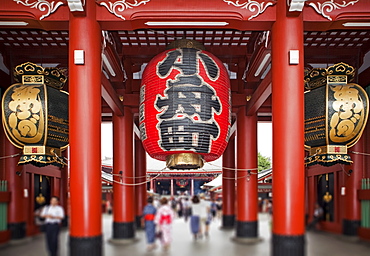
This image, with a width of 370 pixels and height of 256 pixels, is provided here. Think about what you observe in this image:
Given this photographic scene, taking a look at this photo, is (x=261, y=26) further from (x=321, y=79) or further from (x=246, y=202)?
(x=246, y=202)

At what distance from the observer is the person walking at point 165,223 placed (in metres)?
6.57

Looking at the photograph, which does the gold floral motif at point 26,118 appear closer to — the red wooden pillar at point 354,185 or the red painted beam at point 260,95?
the red painted beam at point 260,95

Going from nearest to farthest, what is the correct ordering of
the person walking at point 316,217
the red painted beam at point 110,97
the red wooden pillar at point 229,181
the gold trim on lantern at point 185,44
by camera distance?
the gold trim on lantern at point 185,44 → the person walking at point 316,217 → the red painted beam at point 110,97 → the red wooden pillar at point 229,181

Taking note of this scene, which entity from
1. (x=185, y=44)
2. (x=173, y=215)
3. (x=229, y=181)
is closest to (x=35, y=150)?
(x=173, y=215)

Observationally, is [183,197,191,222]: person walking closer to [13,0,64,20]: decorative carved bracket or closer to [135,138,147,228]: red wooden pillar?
[13,0,64,20]: decorative carved bracket

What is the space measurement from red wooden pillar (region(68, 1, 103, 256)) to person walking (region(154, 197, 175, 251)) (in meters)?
0.94

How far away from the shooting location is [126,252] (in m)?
6.95

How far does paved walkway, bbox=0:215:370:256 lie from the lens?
6723mm

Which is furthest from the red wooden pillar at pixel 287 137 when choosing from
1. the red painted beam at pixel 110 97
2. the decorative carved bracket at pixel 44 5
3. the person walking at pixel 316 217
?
the red painted beam at pixel 110 97

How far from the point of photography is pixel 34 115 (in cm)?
698

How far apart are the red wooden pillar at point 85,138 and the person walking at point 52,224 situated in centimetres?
52

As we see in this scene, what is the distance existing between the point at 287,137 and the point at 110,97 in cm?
424

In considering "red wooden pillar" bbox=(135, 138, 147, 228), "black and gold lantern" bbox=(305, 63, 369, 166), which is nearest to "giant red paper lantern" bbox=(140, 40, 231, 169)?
"black and gold lantern" bbox=(305, 63, 369, 166)

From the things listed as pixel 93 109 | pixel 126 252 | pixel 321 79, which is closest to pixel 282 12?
pixel 321 79
